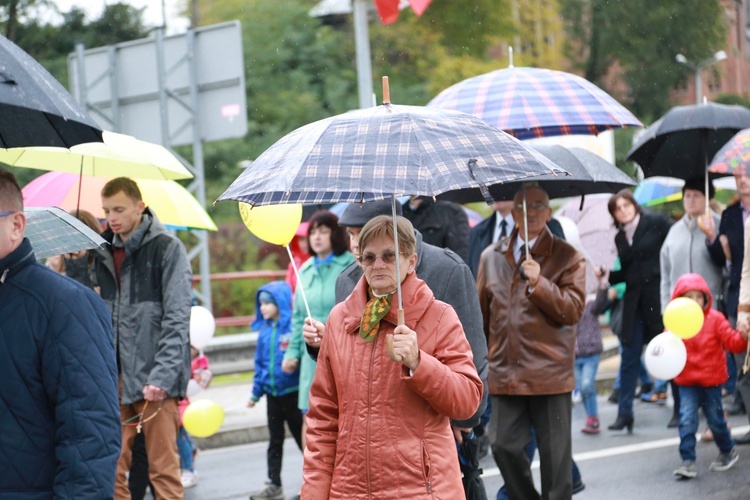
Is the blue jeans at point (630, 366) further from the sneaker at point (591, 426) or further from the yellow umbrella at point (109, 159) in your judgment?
the yellow umbrella at point (109, 159)

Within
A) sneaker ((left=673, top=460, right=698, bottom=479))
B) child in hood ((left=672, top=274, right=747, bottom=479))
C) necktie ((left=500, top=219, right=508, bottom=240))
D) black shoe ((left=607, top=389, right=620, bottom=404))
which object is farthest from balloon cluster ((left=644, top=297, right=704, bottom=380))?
black shoe ((left=607, top=389, right=620, bottom=404))

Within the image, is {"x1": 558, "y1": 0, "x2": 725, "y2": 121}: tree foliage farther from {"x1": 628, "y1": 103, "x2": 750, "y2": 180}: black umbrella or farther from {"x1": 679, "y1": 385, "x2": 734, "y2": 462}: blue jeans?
{"x1": 679, "y1": 385, "x2": 734, "y2": 462}: blue jeans

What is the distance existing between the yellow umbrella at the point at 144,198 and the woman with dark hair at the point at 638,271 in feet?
13.6

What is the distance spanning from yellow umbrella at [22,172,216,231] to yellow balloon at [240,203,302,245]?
5.11ft

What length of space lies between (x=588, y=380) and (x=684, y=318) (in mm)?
2514

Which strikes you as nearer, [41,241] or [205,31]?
[41,241]

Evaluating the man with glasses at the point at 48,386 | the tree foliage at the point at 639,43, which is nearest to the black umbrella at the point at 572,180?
the man with glasses at the point at 48,386

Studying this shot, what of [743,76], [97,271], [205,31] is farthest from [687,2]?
[97,271]

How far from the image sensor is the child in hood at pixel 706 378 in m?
8.20

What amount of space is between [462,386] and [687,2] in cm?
3786

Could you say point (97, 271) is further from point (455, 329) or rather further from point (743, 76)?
point (743, 76)

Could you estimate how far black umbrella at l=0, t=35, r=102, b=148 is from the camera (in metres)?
3.39

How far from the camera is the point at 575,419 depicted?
11055 millimetres

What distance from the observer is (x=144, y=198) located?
8.02 metres
